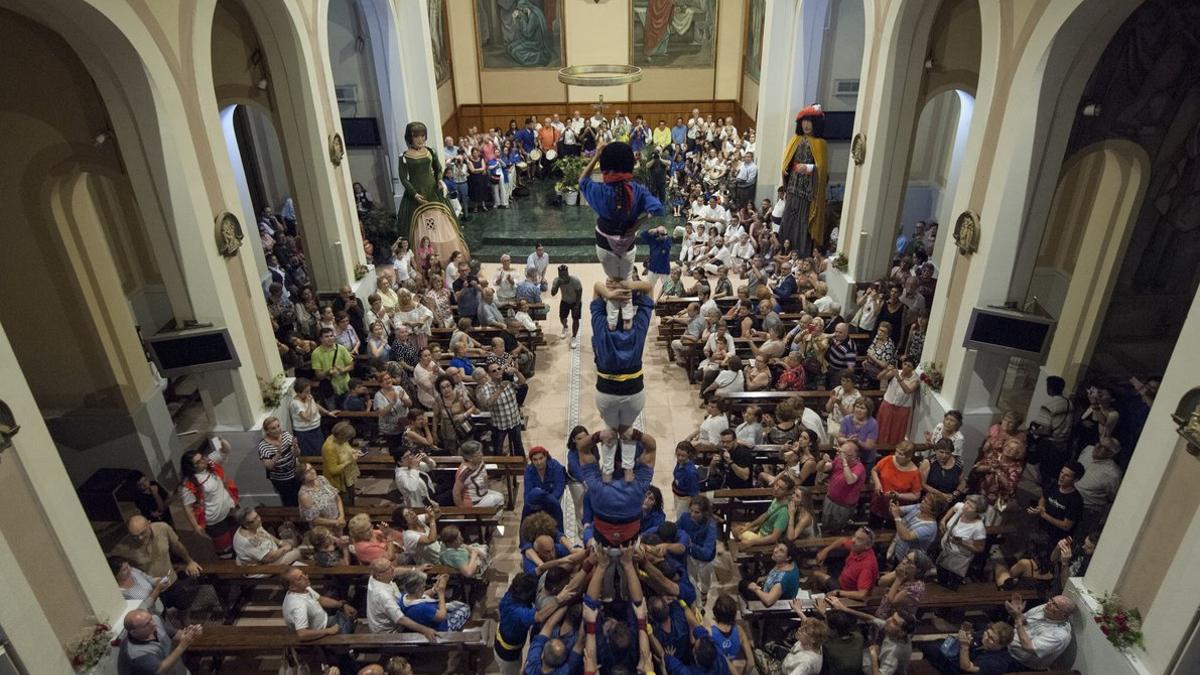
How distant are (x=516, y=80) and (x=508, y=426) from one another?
50.9 feet

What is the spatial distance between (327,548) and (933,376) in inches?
236

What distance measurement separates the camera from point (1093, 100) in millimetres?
6828

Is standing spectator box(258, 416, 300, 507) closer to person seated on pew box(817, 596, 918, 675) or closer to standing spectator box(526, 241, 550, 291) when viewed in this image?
standing spectator box(526, 241, 550, 291)

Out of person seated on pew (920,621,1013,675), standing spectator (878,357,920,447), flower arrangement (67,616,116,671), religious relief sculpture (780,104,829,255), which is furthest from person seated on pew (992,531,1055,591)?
religious relief sculpture (780,104,829,255)

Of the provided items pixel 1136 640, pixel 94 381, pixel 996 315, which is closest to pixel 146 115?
pixel 94 381

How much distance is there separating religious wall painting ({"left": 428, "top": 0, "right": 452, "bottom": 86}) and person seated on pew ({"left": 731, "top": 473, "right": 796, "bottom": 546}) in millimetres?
13703

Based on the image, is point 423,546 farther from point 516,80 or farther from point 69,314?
point 516,80

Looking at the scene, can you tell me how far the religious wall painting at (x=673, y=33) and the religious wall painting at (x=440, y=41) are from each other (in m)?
4.99

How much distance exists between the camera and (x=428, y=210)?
1150 cm

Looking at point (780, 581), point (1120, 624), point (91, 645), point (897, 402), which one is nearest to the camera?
point (1120, 624)

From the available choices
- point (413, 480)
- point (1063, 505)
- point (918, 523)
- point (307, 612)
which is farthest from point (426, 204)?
point (1063, 505)

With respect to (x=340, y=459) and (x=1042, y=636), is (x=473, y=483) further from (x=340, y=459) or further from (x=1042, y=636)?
(x=1042, y=636)

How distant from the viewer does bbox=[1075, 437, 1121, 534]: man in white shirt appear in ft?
19.2

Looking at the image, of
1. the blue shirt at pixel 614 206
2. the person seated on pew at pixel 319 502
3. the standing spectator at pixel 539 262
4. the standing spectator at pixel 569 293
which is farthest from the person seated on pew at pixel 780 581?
the standing spectator at pixel 539 262
